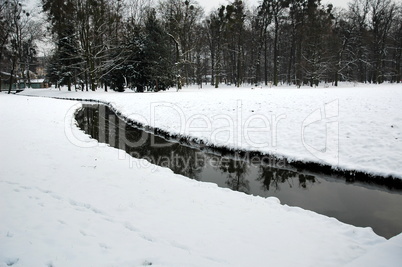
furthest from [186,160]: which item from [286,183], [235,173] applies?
[286,183]

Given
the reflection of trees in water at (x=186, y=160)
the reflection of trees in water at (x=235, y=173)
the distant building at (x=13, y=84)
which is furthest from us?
the distant building at (x=13, y=84)

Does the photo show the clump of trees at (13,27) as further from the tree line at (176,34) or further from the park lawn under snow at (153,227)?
the park lawn under snow at (153,227)

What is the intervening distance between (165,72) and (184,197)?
1224 inches

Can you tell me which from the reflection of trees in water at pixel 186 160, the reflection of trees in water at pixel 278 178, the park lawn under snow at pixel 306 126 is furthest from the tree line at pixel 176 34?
the reflection of trees in water at pixel 278 178

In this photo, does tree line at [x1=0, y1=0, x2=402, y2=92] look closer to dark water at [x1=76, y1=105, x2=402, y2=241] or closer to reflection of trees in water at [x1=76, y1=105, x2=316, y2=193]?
reflection of trees in water at [x1=76, y1=105, x2=316, y2=193]

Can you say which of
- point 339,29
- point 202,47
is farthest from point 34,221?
point 202,47

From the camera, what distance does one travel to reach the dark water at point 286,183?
20.2 ft

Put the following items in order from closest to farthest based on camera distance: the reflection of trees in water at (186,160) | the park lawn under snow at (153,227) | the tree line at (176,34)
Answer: the park lawn under snow at (153,227), the reflection of trees in water at (186,160), the tree line at (176,34)

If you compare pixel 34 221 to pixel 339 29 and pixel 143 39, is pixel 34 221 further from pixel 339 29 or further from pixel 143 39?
pixel 339 29

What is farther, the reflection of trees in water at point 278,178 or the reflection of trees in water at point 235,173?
the reflection of trees in water at point 278,178

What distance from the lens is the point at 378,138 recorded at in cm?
959

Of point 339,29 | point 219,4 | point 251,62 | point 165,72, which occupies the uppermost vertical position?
point 219,4

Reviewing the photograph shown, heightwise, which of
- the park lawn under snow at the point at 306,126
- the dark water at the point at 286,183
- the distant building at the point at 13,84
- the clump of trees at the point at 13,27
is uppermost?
the clump of trees at the point at 13,27

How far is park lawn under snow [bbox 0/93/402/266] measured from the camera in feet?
12.4
